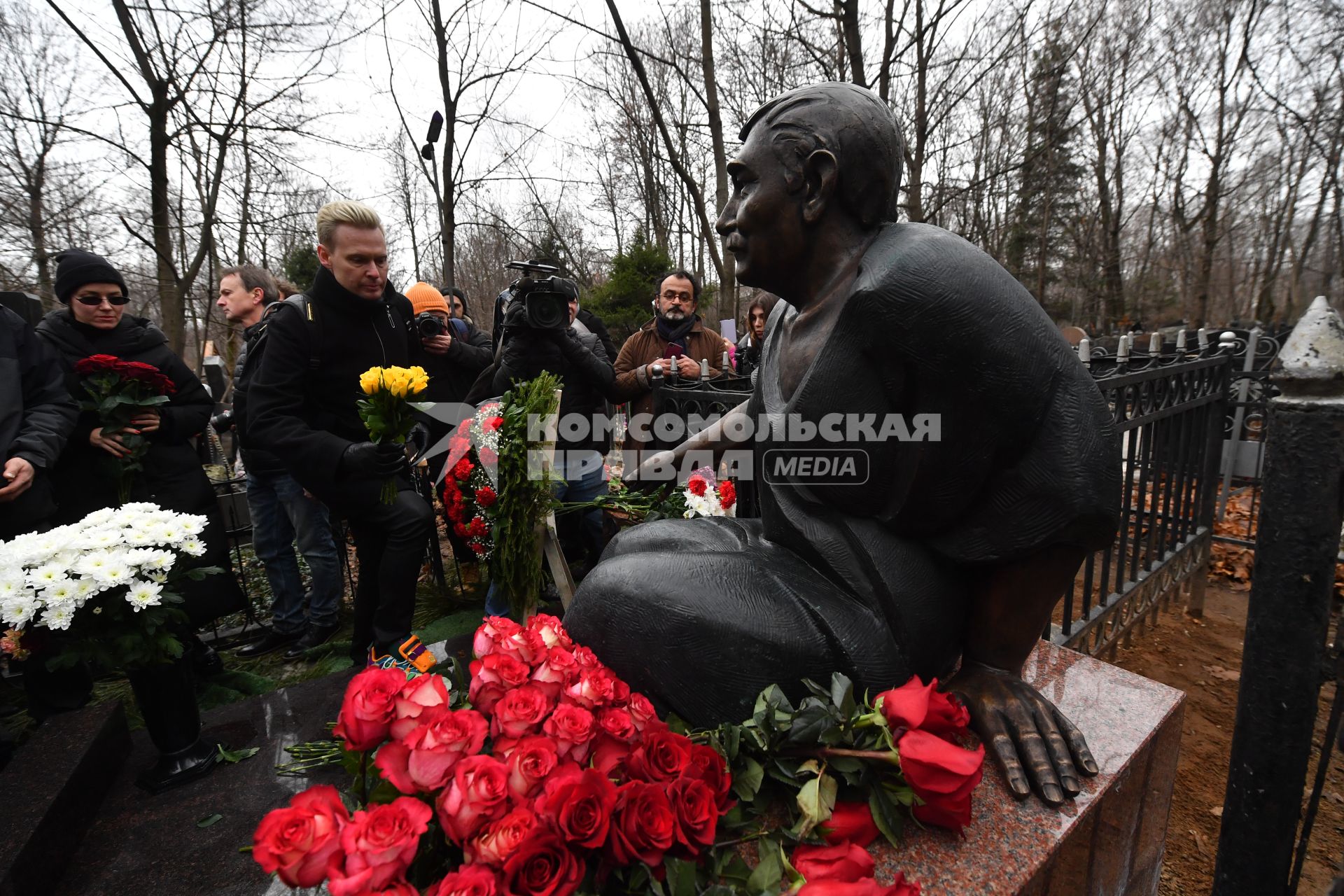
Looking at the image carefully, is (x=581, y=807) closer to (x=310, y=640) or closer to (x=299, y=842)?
(x=299, y=842)

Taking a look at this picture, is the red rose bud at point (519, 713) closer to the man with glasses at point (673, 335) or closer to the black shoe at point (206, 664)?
the black shoe at point (206, 664)

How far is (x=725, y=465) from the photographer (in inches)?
159

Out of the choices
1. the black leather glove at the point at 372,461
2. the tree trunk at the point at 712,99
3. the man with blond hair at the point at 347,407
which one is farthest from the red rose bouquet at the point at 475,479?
the tree trunk at the point at 712,99

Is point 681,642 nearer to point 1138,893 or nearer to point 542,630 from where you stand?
point 542,630

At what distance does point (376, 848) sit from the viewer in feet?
3.44

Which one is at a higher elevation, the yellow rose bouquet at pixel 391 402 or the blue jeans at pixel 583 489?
the yellow rose bouquet at pixel 391 402

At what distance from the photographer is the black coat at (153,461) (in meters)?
3.39

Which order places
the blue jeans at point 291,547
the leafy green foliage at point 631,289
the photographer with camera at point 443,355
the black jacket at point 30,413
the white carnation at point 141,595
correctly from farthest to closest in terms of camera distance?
the leafy green foliage at point 631,289 < the photographer with camera at point 443,355 < the blue jeans at point 291,547 < the black jacket at point 30,413 < the white carnation at point 141,595

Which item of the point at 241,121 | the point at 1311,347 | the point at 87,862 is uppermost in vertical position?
the point at 241,121

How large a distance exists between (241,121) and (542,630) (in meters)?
11.1

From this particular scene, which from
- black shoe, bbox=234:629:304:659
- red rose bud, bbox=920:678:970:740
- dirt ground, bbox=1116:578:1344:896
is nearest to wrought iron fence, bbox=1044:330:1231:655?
dirt ground, bbox=1116:578:1344:896

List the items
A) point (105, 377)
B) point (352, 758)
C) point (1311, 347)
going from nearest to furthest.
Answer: point (352, 758) < point (1311, 347) < point (105, 377)

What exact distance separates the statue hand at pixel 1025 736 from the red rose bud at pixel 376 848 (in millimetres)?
1313

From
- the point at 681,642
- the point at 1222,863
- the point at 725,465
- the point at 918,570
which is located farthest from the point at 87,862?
the point at 1222,863
